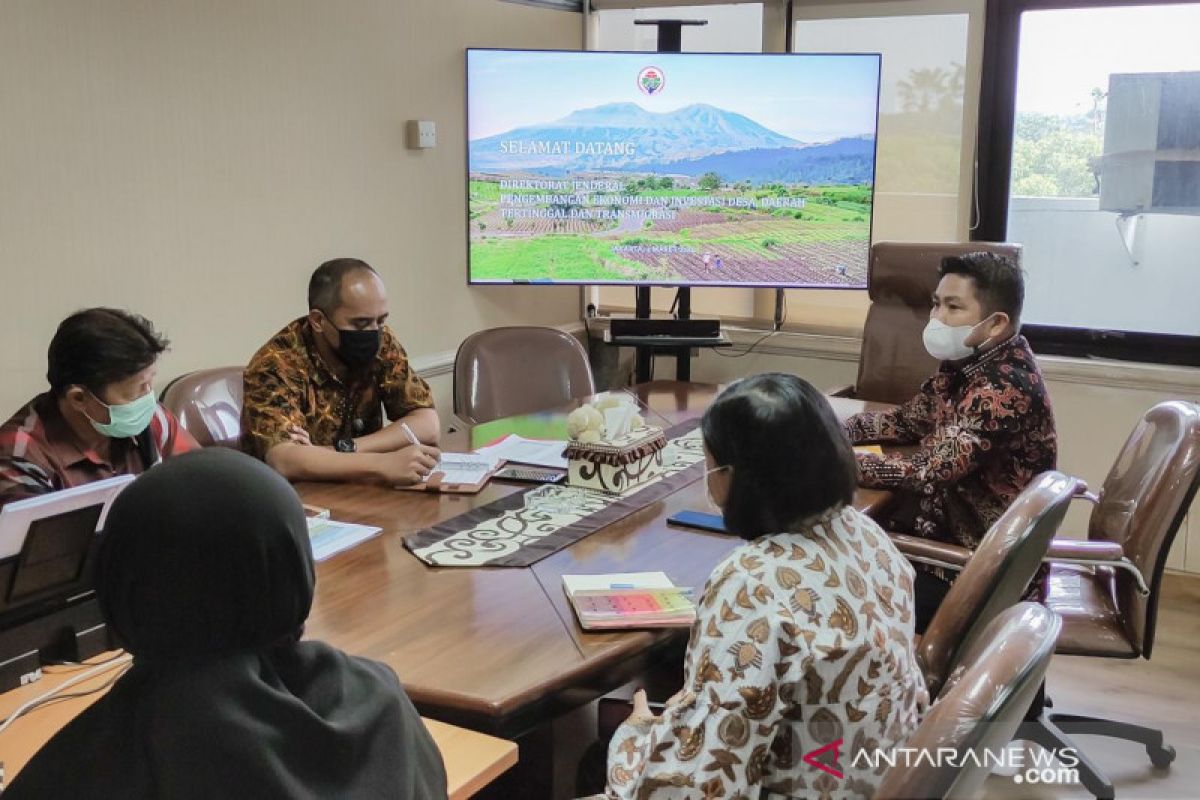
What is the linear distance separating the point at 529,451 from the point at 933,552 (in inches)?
38.9

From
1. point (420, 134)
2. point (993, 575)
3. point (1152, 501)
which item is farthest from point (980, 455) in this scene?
point (420, 134)

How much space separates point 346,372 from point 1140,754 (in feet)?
7.20

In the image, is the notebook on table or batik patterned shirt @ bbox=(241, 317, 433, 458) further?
batik patterned shirt @ bbox=(241, 317, 433, 458)

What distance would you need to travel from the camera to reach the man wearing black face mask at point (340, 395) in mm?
2568

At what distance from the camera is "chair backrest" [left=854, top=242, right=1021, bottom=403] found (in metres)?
3.74

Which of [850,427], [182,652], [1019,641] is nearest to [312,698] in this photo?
[182,652]

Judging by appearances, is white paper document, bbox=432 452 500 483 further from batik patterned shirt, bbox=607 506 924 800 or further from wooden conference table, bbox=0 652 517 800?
batik patterned shirt, bbox=607 506 924 800

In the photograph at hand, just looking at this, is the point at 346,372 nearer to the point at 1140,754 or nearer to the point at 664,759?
the point at 664,759

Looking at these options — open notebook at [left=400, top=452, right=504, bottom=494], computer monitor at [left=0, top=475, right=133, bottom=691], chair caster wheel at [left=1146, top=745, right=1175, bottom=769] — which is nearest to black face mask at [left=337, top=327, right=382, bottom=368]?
open notebook at [left=400, top=452, right=504, bottom=494]

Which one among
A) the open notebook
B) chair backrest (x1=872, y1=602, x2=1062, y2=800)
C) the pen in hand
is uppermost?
chair backrest (x1=872, y1=602, x2=1062, y2=800)

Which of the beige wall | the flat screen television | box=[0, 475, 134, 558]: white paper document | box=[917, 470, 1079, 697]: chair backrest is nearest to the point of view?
box=[0, 475, 134, 558]: white paper document

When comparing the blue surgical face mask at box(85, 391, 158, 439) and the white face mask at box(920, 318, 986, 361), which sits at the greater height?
the white face mask at box(920, 318, 986, 361)

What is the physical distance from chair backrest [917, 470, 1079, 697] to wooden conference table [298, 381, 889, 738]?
0.41m

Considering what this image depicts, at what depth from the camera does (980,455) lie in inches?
99.0
